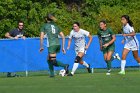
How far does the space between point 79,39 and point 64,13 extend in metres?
14.6

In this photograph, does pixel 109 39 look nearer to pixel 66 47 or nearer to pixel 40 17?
pixel 66 47

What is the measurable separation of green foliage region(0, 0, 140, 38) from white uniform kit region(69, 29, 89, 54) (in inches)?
423

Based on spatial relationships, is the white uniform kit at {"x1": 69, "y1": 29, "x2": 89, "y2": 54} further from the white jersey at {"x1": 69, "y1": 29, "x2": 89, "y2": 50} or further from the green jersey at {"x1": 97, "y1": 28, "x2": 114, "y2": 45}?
the green jersey at {"x1": 97, "y1": 28, "x2": 114, "y2": 45}

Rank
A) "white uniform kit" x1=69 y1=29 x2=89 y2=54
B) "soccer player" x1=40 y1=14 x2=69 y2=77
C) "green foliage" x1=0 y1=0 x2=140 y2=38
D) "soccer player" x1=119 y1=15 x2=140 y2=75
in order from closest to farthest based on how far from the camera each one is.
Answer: "soccer player" x1=40 y1=14 x2=69 y2=77 < "soccer player" x1=119 y1=15 x2=140 y2=75 < "white uniform kit" x1=69 y1=29 x2=89 y2=54 < "green foliage" x1=0 y1=0 x2=140 y2=38

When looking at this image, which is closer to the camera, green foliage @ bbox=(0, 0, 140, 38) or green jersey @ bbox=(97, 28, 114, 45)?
green jersey @ bbox=(97, 28, 114, 45)

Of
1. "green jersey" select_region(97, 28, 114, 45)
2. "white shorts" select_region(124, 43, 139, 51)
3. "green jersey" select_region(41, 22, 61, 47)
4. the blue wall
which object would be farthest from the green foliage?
"green jersey" select_region(41, 22, 61, 47)

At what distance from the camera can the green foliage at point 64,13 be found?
100.0 feet

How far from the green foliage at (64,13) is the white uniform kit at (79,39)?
1075 centimetres

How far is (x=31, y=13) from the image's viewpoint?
103ft

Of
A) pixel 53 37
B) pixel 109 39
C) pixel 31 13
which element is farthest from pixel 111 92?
pixel 31 13

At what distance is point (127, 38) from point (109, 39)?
54 centimetres

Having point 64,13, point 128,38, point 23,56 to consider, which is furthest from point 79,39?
point 64,13

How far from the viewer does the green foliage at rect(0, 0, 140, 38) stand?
30469 mm

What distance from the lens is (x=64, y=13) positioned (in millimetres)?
32938
